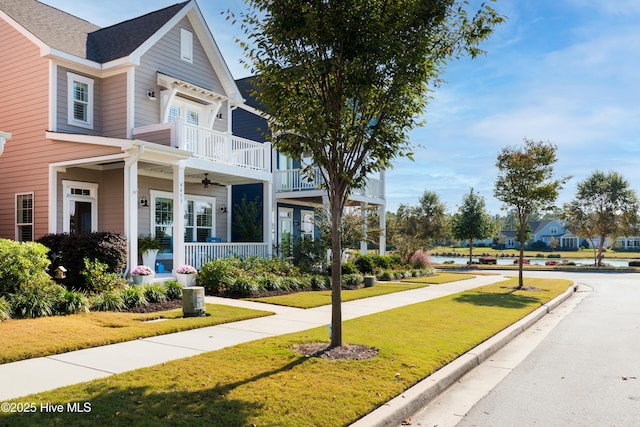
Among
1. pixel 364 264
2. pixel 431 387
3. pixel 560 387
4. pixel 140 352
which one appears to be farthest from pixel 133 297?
pixel 364 264

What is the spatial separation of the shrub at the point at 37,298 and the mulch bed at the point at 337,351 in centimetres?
495

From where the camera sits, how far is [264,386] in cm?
541

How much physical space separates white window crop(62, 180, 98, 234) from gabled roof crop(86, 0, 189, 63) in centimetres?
414

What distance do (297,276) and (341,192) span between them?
9.87 meters

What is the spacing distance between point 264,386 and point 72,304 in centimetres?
586

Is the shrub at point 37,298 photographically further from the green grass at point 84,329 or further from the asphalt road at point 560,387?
the asphalt road at point 560,387

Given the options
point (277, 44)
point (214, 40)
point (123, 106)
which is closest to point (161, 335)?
point (277, 44)

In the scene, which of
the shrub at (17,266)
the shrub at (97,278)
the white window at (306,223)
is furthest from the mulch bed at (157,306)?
the white window at (306,223)

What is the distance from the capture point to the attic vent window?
18000 millimetres

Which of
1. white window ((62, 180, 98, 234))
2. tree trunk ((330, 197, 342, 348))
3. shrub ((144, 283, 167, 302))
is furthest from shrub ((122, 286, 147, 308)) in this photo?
tree trunk ((330, 197, 342, 348))

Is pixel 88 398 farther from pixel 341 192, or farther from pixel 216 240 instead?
pixel 216 240

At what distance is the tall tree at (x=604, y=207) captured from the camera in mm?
40406

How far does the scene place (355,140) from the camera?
7.01 metres

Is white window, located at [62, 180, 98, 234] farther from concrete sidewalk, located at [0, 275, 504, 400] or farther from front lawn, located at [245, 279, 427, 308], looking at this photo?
concrete sidewalk, located at [0, 275, 504, 400]
